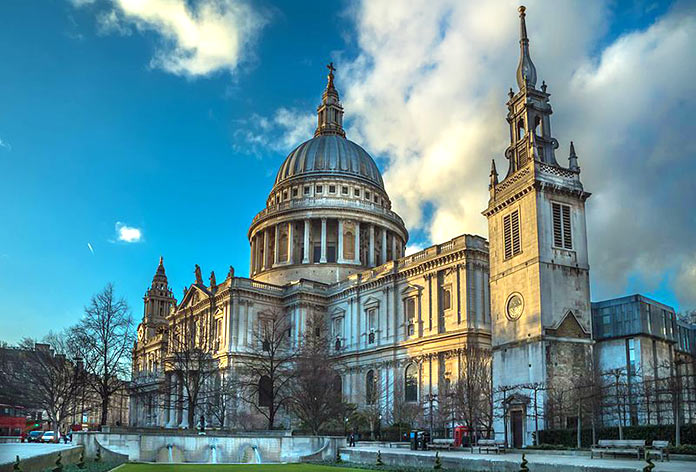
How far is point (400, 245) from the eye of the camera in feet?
348

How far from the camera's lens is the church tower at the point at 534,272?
5044cm

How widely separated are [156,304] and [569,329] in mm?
96935

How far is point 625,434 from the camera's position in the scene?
1499 inches

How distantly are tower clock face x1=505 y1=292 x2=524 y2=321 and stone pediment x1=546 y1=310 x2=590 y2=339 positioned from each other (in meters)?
2.88

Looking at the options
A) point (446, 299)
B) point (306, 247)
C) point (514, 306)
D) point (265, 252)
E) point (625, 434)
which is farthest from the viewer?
point (265, 252)

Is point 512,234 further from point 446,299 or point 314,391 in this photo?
point 314,391

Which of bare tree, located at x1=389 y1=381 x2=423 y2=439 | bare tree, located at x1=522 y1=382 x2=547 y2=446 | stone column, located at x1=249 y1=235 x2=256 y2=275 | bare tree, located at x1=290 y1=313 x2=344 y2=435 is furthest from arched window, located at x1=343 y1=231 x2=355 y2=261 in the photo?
bare tree, located at x1=522 y1=382 x2=547 y2=446

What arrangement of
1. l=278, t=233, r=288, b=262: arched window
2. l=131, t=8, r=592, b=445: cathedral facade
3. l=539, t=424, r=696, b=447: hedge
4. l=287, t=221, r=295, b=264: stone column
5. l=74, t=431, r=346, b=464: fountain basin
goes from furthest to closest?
l=278, t=233, r=288, b=262: arched window < l=287, t=221, r=295, b=264: stone column < l=131, t=8, r=592, b=445: cathedral facade < l=74, t=431, r=346, b=464: fountain basin < l=539, t=424, r=696, b=447: hedge

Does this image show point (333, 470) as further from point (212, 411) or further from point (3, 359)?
point (3, 359)

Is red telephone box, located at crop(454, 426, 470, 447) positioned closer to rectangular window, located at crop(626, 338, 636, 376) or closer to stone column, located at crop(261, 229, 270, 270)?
rectangular window, located at crop(626, 338, 636, 376)

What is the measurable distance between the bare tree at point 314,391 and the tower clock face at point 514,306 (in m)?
17.6

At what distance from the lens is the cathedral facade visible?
172 ft

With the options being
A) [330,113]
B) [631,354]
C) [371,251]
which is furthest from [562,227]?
[330,113]

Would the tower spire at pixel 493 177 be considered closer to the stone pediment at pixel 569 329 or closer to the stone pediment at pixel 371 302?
the stone pediment at pixel 569 329
